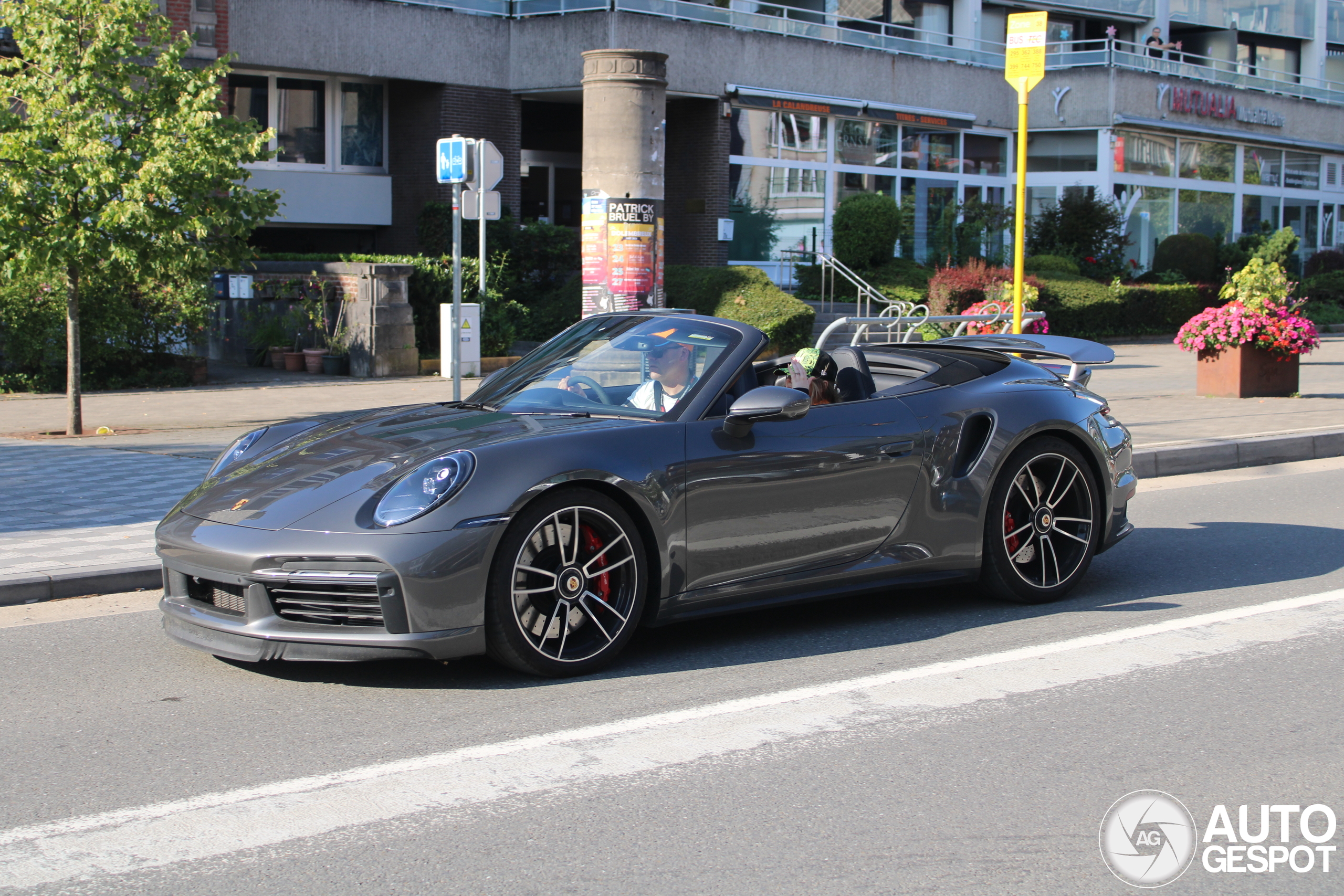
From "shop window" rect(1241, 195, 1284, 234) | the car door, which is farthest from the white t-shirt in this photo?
"shop window" rect(1241, 195, 1284, 234)

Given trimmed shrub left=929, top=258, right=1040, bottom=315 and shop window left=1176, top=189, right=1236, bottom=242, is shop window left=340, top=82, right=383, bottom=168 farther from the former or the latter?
shop window left=1176, top=189, right=1236, bottom=242

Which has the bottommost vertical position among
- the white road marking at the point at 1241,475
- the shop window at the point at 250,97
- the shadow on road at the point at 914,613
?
the shadow on road at the point at 914,613

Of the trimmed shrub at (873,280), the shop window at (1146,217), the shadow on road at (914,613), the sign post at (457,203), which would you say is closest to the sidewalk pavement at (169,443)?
the sign post at (457,203)

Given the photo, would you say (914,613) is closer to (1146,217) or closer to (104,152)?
(104,152)

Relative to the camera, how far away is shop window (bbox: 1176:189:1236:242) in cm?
3884

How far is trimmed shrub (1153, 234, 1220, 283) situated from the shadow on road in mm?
27679

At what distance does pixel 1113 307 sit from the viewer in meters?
28.0

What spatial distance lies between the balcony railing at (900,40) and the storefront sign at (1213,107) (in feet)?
1.35

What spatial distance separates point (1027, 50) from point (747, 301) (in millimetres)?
8579

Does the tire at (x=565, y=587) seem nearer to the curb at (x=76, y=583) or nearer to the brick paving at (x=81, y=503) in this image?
the curb at (x=76, y=583)

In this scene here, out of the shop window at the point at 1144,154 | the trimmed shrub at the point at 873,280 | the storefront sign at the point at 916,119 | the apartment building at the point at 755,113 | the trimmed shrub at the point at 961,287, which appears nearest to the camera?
the trimmed shrub at the point at 961,287

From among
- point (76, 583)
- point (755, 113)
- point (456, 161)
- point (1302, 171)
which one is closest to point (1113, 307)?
point (755, 113)

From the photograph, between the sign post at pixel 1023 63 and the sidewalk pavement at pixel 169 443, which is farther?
the sign post at pixel 1023 63

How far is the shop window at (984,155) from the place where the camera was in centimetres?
3538
